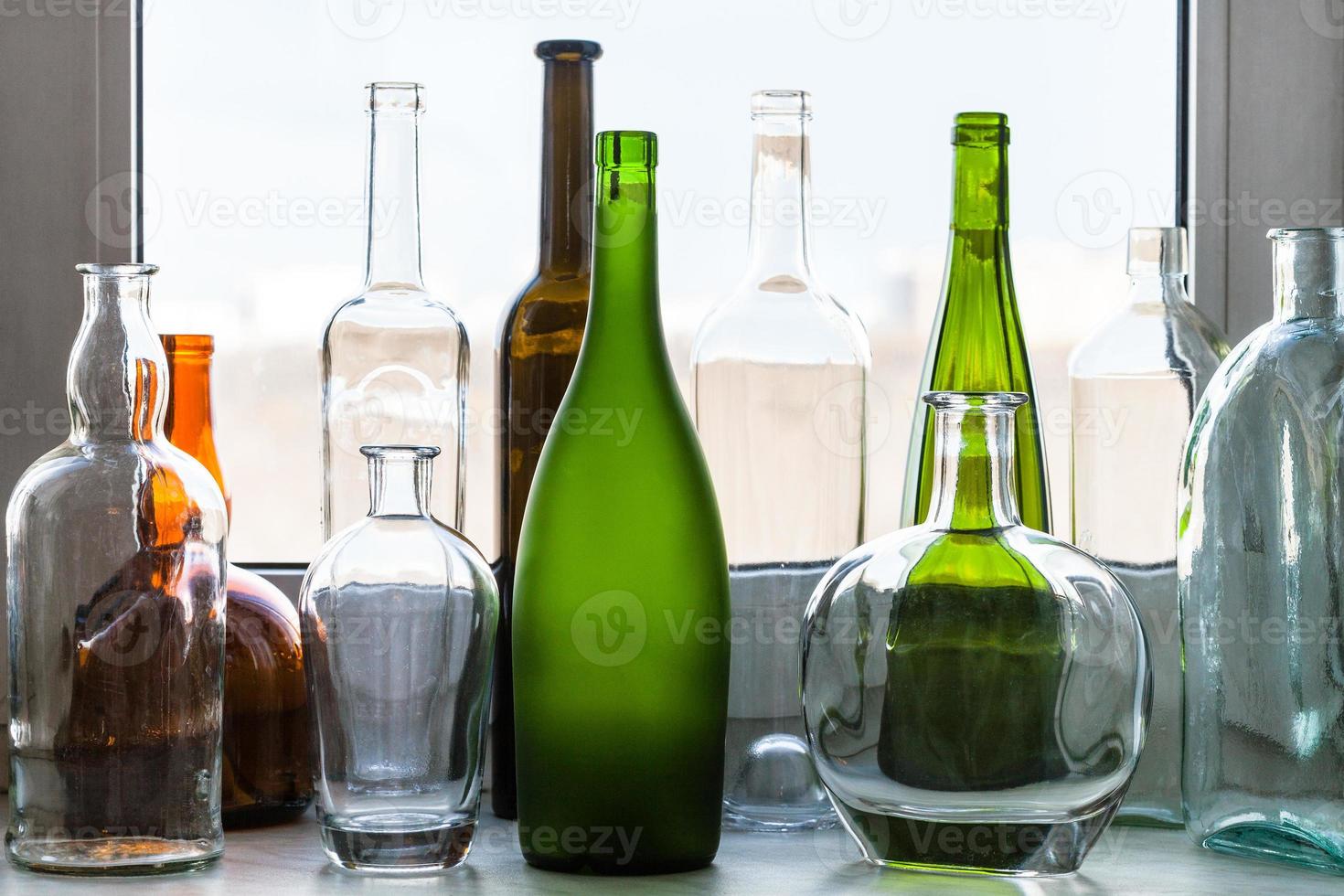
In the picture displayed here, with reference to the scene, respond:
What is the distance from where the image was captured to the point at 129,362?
2.51 ft

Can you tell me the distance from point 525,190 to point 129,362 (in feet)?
1.26

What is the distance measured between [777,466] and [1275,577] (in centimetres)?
28

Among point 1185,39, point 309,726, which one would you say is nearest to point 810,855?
point 309,726

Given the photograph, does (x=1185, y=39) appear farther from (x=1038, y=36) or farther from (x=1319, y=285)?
(x=1319, y=285)

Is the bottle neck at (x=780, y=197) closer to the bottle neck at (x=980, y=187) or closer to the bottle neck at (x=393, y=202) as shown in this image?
the bottle neck at (x=980, y=187)

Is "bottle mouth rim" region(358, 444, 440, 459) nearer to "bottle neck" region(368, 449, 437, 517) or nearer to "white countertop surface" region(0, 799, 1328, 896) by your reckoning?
"bottle neck" region(368, 449, 437, 517)

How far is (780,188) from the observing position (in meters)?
0.92

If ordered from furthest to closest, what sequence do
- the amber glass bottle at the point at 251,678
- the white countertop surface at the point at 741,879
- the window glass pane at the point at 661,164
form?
1. the window glass pane at the point at 661,164
2. the amber glass bottle at the point at 251,678
3. the white countertop surface at the point at 741,879

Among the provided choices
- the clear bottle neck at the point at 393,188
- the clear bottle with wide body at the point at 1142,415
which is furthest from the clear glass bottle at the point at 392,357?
the clear bottle with wide body at the point at 1142,415

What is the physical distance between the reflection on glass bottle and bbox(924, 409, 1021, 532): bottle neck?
0.79 feet

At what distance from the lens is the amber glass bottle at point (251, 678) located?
0.86 metres

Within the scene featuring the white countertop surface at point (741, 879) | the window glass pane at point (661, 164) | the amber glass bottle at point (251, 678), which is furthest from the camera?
the window glass pane at point (661, 164)

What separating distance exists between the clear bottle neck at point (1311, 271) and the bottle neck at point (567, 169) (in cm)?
39

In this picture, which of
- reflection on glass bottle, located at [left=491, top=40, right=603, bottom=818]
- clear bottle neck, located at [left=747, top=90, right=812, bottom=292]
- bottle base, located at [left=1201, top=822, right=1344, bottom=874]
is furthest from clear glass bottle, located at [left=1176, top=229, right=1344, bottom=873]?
reflection on glass bottle, located at [left=491, top=40, right=603, bottom=818]
